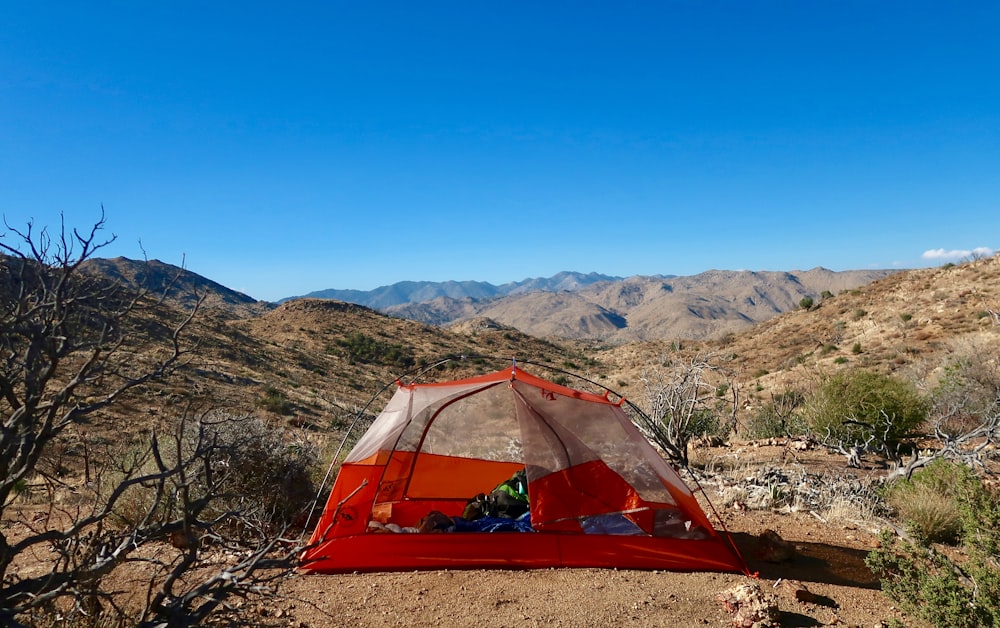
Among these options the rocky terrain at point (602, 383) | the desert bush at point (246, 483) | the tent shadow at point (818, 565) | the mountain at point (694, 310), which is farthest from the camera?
the mountain at point (694, 310)

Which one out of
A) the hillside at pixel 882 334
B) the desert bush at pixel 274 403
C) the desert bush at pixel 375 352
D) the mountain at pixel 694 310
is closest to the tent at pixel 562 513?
the hillside at pixel 882 334

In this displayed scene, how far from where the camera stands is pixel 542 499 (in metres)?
6.11

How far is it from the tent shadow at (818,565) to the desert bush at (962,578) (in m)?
0.80

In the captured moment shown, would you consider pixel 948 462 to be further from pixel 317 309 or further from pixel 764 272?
pixel 764 272

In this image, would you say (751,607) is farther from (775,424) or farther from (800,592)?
(775,424)

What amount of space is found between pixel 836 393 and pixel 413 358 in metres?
27.7

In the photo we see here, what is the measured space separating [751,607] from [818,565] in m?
1.83

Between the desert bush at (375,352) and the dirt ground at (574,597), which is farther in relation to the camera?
the desert bush at (375,352)

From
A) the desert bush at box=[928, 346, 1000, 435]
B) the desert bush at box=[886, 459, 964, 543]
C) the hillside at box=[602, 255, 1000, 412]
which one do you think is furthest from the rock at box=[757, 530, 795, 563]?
the hillside at box=[602, 255, 1000, 412]

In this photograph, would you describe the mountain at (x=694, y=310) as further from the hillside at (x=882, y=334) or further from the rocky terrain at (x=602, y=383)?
the rocky terrain at (x=602, y=383)

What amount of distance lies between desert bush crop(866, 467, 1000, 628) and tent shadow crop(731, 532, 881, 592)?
2.62 ft

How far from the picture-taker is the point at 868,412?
10875mm

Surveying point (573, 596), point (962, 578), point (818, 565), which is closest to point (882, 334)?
point (818, 565)

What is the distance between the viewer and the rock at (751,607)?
4.74 meters
